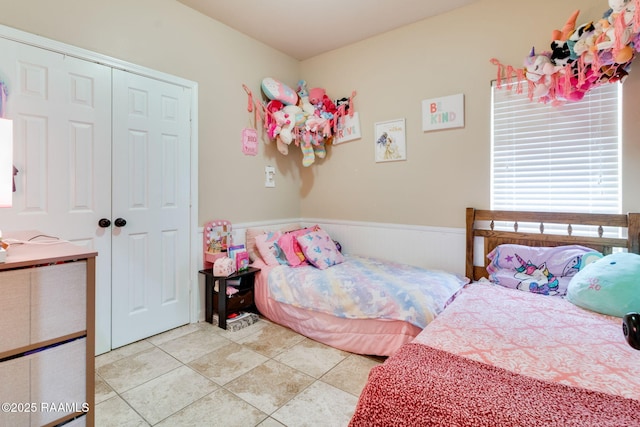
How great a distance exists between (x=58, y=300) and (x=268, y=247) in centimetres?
204

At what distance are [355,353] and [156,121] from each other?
233cm

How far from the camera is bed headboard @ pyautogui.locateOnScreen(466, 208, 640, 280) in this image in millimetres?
2062

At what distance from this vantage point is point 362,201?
3328 millimetres

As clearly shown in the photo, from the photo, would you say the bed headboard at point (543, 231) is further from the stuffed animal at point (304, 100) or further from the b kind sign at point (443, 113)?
the stuffed animal at point (304, 100)

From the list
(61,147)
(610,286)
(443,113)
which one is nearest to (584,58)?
(443,113)

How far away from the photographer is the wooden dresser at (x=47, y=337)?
0.91 m

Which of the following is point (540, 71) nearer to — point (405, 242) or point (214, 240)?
point (405, 242)

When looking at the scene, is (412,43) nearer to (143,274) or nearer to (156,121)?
(156,121)

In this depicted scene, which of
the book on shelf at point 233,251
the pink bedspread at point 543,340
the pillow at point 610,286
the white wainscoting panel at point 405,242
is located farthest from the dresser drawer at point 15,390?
the white wainscoting panel at point 405,242

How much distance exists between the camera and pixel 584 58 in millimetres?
1883

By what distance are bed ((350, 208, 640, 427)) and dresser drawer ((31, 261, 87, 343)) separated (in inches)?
39.7

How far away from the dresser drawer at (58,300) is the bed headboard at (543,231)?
2.59m

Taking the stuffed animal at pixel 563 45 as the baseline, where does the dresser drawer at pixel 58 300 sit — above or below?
below

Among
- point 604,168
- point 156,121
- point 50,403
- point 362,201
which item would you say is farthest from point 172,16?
point 604,168
